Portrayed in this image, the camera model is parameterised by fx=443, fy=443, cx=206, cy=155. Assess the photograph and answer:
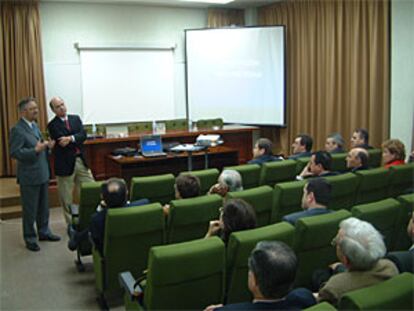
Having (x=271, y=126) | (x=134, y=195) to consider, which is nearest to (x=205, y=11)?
(x=271, y=126)

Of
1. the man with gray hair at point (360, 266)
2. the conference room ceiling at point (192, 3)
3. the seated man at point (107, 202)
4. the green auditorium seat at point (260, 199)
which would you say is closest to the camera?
the man with gray hair at point (360, 266)

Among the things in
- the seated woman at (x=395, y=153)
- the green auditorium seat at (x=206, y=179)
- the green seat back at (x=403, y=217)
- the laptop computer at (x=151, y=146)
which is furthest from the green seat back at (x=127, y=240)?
the laptop computer at (x=151, y=146)

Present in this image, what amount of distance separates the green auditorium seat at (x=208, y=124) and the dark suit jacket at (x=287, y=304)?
6182 mm

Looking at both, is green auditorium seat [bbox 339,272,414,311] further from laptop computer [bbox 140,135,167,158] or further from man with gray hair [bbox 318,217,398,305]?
laptop computer [bbox 140,135,167,158]

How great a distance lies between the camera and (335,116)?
24.5 ft

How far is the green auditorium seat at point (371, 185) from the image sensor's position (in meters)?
3.89

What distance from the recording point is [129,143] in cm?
684

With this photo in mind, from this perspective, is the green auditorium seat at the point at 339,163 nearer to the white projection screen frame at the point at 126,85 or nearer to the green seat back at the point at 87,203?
the green seat back at the point at 87,203

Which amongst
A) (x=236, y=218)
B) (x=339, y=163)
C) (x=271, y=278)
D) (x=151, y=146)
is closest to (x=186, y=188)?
(x=236, y=218)

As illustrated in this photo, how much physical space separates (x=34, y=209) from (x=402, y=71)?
5.10 meters

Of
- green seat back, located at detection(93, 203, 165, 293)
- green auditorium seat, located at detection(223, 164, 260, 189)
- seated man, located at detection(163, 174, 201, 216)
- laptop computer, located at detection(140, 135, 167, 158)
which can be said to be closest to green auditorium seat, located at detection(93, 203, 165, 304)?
green seat back, located at detection(93, 203, 165, 293)

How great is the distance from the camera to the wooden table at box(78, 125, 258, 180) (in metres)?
6.61

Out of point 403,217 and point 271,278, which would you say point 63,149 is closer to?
point 403,217

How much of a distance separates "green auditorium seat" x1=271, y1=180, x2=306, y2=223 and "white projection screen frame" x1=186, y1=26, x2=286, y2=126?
4820 millimetres
